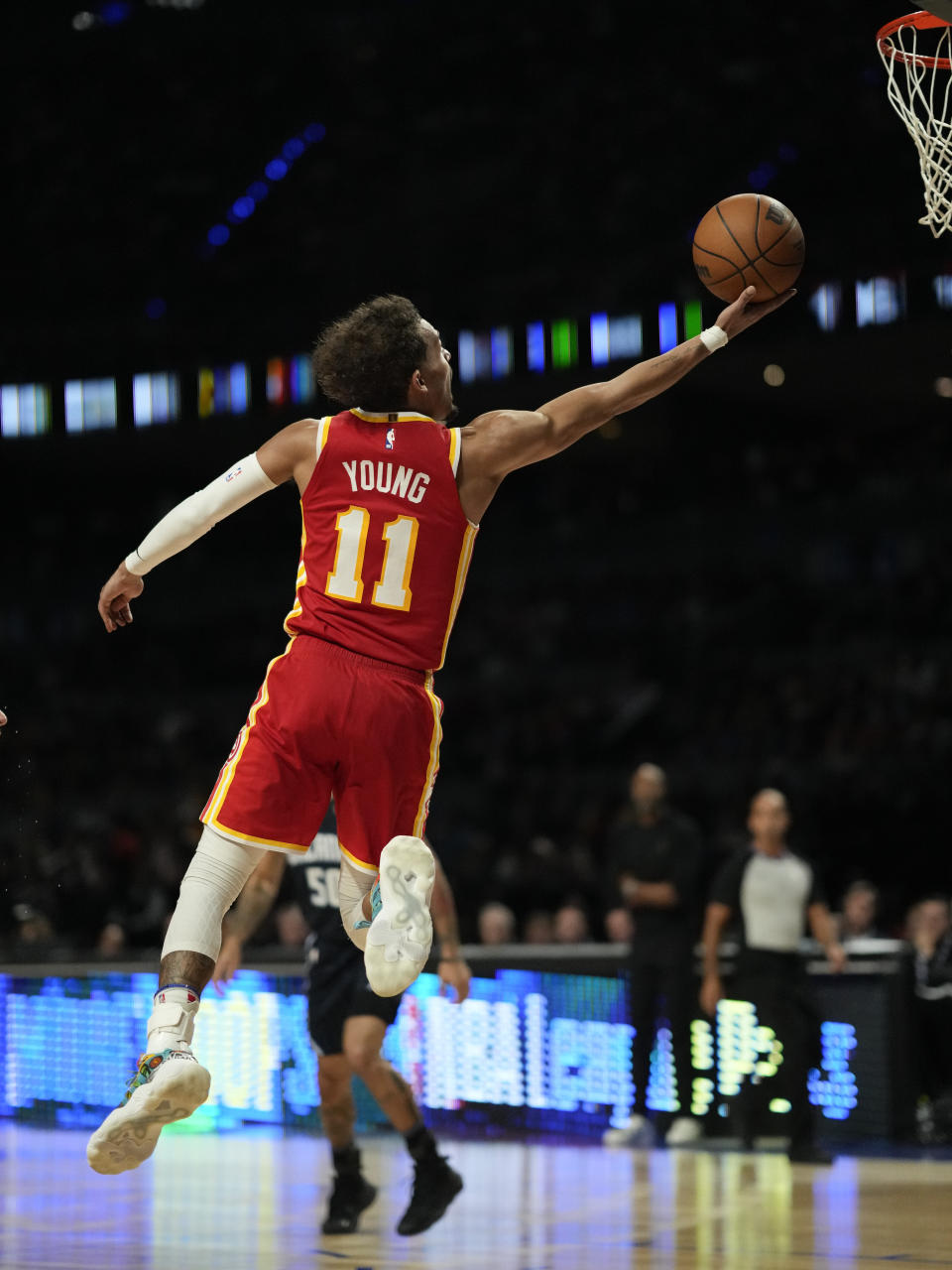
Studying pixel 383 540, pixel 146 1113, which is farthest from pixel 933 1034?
pixel 146 1113

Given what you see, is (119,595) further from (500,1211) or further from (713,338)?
(500,1211)

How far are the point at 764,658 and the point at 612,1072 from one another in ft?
30.0

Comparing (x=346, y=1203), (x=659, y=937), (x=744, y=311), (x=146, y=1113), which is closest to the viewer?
(x=146, y=1113)

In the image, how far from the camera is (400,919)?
14.4ft

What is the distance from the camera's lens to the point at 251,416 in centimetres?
2156

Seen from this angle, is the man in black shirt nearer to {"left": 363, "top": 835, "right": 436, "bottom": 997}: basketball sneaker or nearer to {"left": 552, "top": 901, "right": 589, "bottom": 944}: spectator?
{"left": 552, "top": 901, "right": 589, "bottom": 944}: spectator

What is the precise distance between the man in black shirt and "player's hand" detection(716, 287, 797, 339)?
5.64 meters

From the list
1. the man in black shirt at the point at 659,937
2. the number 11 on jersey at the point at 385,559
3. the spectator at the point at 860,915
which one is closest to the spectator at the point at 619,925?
the man in black shirt at the point at 659,937

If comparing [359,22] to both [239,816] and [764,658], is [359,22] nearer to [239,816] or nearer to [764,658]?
[764,658]

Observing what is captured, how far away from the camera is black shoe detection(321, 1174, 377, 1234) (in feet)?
22.9

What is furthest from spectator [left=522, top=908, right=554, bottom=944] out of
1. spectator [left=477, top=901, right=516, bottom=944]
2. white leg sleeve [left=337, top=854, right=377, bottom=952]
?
white leg sleeve [left=337, top=854, right=377, bottom=952]

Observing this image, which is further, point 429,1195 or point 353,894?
point 429,1195

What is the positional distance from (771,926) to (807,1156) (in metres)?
1.27

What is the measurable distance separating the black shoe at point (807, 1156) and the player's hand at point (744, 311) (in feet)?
18.6
